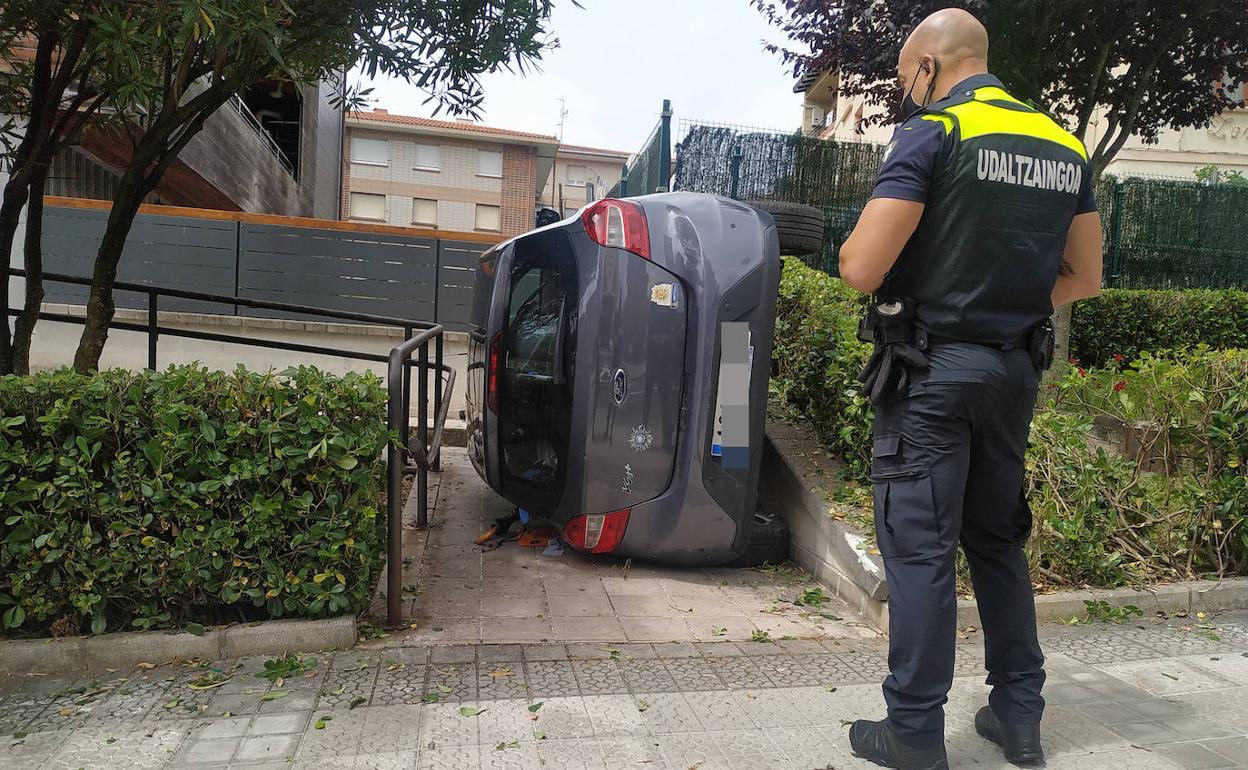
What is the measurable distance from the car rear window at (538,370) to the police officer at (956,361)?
6.80 feet

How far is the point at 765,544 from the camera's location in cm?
450

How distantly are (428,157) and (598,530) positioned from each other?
124ft

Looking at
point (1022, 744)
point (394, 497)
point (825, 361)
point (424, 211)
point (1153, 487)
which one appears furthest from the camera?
point (424, 211)

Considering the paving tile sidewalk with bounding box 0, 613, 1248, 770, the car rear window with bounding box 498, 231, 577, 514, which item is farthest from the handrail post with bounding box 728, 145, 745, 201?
the paving tile sidewalk with bounding box 0, 613, 1248, 770

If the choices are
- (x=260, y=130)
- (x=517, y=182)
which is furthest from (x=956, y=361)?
(x=517, y=182)

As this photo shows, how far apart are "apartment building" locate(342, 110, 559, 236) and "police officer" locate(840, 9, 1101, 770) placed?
37312mm

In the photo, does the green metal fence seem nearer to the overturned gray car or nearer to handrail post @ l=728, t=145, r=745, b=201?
handrail post @ l=728, t=145, r=745, b=201

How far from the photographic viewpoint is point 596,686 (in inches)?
114

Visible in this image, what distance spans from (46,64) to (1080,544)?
5.29 metres

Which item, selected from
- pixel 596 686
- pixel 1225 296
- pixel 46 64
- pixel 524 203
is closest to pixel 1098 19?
pixel 1225 296

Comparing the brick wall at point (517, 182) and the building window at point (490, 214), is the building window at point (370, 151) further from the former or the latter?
the brick wall at point (517, 182)

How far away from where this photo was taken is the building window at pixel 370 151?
3853 centimetres

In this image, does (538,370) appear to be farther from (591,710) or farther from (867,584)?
(591,710)

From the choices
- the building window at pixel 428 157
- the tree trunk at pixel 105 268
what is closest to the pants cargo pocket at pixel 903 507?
the tree trunk at pixel 105 268
